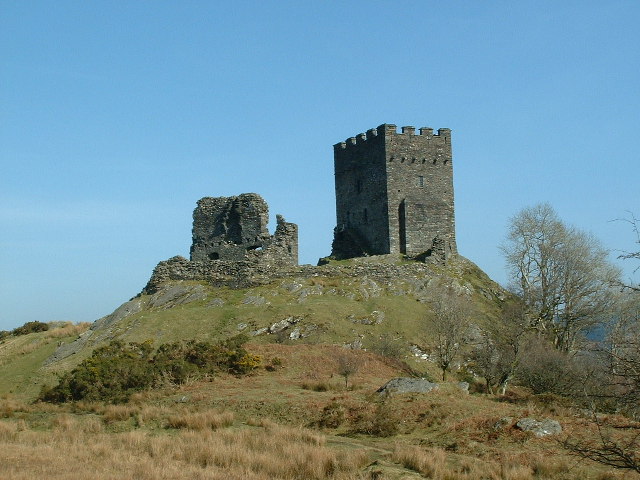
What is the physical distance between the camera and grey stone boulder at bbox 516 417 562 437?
20.5 meters

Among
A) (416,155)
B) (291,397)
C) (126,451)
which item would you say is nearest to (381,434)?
(291,397)

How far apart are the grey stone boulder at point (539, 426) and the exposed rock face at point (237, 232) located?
24419 millimetres

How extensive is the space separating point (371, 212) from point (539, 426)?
3127 cm

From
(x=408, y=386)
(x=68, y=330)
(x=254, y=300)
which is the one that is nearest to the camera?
(x=408, y=386)

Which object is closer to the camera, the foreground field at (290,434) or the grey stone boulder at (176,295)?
the foreground field at (290,434)

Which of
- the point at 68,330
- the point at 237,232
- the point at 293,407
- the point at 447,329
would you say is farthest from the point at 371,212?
the point at 293,407

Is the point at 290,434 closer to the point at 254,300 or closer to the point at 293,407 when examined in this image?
the point at 293,407

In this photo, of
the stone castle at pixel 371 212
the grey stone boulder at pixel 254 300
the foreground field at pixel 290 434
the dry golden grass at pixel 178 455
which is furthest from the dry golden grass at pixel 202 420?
the stone castle at pixel 371 212

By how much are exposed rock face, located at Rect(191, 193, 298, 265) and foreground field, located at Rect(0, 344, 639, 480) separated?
14.4 m

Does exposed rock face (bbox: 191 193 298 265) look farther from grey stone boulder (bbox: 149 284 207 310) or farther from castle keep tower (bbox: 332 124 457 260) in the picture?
castle keep tower (bbox: 332 124 457 260)

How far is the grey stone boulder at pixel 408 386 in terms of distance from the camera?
25.5 m

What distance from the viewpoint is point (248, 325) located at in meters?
36.6

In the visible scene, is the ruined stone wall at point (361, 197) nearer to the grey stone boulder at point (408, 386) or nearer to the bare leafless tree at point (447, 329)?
the bare leafless tree at point (447, 329)

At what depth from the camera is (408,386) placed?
25.7m
